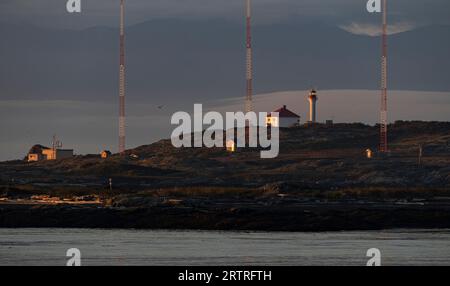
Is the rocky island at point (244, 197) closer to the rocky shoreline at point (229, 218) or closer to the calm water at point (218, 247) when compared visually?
the rocky shoreline at point (229, 218)

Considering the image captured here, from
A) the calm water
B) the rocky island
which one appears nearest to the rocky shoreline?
the rocky island

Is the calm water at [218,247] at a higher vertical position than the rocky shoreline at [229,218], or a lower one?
lower

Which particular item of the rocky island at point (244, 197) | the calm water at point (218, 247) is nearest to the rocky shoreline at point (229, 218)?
the rocky island at point (244, 197)

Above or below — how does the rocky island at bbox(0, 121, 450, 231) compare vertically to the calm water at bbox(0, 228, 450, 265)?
above

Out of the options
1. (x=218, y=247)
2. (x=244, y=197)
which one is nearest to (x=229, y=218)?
(x=218, y=247)

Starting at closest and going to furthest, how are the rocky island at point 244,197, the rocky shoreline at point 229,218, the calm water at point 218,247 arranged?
the calm water at point 218,247
the rocky shoreline at point 229,218
the rocky island at point 244,197

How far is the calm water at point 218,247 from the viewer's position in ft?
237

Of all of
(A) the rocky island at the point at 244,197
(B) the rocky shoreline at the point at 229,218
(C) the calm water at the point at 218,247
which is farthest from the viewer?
(A) the rocky island at the point at 244,197

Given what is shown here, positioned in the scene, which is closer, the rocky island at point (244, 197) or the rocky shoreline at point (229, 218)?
the rocky shoreline at point (229, 218)

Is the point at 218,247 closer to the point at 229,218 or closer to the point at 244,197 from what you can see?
the point at 229,218

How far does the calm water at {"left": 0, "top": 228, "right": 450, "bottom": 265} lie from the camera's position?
72125 mm

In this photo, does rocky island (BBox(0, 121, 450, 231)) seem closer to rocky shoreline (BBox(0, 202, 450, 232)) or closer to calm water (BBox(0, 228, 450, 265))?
rocky shoreline (BBox(0, 202, 450, 232))

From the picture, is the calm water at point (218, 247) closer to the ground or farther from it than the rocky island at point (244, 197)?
closer to the ground

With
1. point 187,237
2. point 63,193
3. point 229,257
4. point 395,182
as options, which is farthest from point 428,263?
point 395,182
